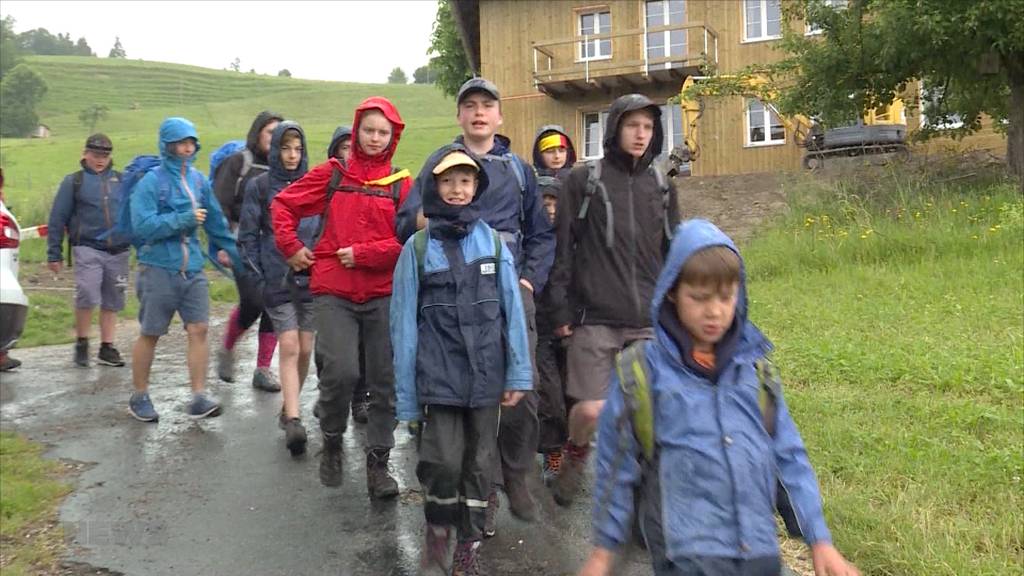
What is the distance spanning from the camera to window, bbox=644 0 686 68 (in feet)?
86.3

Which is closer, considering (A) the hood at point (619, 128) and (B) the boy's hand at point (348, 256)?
(A) the hood at point (619, 128)

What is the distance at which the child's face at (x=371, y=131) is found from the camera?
198 inches

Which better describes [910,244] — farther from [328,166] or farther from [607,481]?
[607,481]

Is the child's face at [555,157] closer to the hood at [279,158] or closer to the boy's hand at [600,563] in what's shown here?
the hood at [279,158]

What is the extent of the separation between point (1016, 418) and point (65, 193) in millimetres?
7794

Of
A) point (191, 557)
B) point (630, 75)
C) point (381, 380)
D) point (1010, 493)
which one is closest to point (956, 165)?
point (630, 75)

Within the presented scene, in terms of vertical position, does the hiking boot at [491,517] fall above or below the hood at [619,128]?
below

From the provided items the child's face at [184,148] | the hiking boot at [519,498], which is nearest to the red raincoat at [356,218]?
the hiking boot at [519,498]

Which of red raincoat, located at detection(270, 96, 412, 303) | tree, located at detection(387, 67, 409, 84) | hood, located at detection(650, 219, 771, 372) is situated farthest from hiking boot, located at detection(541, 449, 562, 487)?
tree, located at detection(387, 67, 409, 84)

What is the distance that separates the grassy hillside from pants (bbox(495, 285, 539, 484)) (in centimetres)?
3047

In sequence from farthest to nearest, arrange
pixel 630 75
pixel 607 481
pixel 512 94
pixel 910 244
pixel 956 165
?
pixel 512 94 < pixel 630 75 < pixel 956 165 < pixel 910 244 < pixel 607 481

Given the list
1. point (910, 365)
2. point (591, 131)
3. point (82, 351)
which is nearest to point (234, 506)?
point (82, 351)

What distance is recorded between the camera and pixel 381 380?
4.98 metres

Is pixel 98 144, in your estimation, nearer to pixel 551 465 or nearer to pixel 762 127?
pixel 551 465
